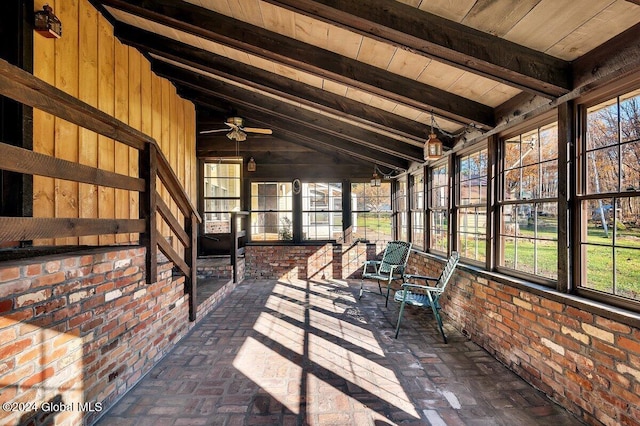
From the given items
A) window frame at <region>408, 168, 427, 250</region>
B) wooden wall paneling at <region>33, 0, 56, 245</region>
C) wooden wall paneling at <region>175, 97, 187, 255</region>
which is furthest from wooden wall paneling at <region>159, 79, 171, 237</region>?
window frame at <region>408, 168, 427, 250</region>

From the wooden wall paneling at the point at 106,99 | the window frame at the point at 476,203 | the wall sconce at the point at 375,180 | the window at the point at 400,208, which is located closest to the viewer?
the window frame at the point at 476,203

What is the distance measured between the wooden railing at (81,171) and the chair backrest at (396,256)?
3206mm

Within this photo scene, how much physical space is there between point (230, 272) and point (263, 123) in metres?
2.90

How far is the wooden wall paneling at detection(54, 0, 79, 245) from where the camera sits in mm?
2639

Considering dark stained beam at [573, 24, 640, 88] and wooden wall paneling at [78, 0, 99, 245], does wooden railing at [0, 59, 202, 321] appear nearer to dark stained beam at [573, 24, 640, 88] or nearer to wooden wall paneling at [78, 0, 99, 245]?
wooden wall paneling at [78, 0, 99, 245]

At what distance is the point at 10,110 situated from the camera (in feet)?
7.67

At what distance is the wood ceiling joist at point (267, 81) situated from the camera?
3.45 meters

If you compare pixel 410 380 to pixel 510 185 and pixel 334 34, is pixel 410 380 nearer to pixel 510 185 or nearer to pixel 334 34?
pixel 510 185

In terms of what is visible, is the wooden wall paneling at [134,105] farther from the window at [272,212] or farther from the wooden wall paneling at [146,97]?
the window at [272,212]

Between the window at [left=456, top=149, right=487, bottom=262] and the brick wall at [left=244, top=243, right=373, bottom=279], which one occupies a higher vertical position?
the window at [left=456, top=149, right=487, bottom=262]

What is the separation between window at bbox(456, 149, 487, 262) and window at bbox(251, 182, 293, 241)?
3.53 m

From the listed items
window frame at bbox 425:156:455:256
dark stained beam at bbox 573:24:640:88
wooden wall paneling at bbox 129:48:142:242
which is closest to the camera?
dark stained beam at bbox 573:24:640:88

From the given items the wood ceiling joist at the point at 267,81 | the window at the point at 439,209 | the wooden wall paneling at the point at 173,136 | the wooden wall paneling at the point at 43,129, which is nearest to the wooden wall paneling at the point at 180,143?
the wooden wall paneling at the point at 173,136

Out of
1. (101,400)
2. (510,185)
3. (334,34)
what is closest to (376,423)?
(101,400)
